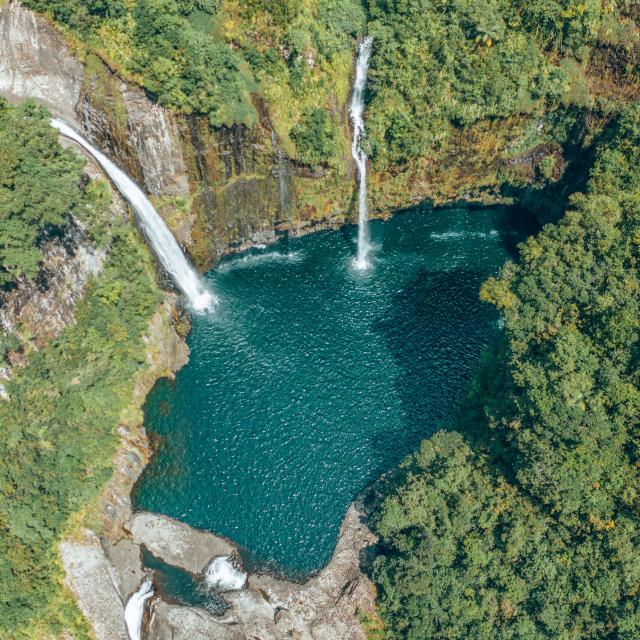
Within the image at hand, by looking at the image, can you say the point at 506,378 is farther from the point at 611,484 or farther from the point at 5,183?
the point at 5,183

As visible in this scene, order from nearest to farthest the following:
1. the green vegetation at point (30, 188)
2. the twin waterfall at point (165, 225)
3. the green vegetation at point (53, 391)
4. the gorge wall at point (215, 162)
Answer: the green vegetation at point (53, 391), the green vegetation at point (30, 188), the gorge wall at point (215, 162), the twin waterfall at point (165, 225)

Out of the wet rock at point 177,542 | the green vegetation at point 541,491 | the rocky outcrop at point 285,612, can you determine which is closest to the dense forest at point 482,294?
the green vegetation at point 541,491

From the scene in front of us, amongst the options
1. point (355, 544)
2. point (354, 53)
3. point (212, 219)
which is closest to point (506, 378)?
point (355, 544)

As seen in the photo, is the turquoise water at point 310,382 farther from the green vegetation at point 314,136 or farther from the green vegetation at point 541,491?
the green vegetation at point 314,136

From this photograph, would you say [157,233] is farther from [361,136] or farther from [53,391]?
[361,136]

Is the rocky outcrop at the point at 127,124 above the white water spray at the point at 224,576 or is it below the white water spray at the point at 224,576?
above

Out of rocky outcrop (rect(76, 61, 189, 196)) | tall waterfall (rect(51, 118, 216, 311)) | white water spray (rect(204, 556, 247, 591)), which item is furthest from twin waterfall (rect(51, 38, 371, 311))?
white water spray (rect(204, 556, 247, 591))
